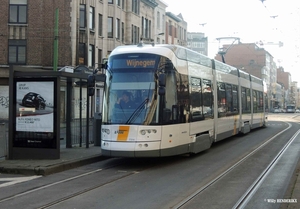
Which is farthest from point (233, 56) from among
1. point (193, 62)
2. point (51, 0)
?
point (193, 62)

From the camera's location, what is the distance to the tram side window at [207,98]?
1545 centimetres

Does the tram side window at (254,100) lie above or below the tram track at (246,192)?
above

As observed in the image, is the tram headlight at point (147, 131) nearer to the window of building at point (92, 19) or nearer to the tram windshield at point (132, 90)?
the tram windshield at point (132, 90)

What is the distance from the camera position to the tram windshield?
1191 centimetres

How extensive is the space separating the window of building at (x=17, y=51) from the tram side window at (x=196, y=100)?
78.8 feet

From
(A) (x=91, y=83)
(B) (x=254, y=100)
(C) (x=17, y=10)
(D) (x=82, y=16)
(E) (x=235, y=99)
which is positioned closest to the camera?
(A) (x=91, y=83)

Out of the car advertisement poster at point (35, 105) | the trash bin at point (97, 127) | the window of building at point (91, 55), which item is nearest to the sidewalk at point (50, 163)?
the car advertisement poster at point (35, 105)

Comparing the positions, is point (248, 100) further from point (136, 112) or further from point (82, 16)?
point (82, 16)

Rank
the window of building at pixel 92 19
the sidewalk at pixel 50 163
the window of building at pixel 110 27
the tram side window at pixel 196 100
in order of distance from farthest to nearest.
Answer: the window of building at pixel 110 27, the window of building at pixel 92 19, the tram side window at pixel 196 100, the sidewalk at pixel 50 163

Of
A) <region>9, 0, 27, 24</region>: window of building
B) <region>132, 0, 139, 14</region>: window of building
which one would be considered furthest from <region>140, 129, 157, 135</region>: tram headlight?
<region>132, 0, 139, 14</region>: window of building

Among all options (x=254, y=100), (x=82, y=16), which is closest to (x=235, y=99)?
(x=254, y=100)

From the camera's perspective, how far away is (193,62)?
1466 cm

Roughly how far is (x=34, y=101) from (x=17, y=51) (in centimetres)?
2421

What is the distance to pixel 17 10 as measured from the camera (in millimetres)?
35719
